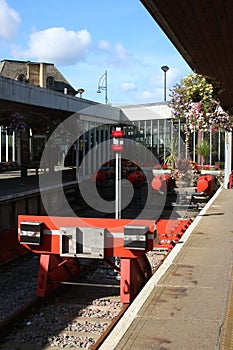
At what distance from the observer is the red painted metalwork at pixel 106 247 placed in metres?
5.63

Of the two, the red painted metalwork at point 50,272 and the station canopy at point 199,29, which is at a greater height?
the station canopy at point 199,29

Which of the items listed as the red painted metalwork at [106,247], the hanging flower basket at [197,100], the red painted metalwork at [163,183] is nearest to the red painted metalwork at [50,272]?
the red painted metalwork at [106,247]

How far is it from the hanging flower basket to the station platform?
280 cm

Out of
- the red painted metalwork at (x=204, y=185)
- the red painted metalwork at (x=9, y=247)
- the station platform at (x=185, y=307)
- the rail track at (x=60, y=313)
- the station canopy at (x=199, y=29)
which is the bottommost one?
the rail track at (x=60, y=313)

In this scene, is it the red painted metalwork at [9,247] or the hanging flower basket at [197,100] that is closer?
the hanging flower basket at [197,100]

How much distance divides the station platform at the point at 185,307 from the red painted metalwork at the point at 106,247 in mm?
458

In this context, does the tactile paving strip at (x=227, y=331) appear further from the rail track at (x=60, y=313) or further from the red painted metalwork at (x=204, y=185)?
the red painted metalwork at (x=204, y=185)

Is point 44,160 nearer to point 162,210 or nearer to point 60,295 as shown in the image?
point 162,210

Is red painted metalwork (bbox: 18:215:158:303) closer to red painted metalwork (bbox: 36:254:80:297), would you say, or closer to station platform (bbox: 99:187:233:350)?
red painted metalwork (bbox: 36:254:80:297)

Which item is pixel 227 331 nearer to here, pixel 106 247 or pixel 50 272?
pixel 106 247

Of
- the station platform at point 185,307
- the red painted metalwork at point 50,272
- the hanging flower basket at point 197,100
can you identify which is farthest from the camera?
the hanging flower basket at point 197,100

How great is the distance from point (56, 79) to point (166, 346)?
1627 inches

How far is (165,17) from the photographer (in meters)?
5.38

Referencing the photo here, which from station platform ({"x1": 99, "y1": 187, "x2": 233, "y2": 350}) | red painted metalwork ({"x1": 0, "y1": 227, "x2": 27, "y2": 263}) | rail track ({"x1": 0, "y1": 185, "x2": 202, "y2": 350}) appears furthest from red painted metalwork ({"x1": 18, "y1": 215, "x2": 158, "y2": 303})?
red painted metalwork ({"x1": 0, "y1": 227, "x2": 27, "y2": 263})
